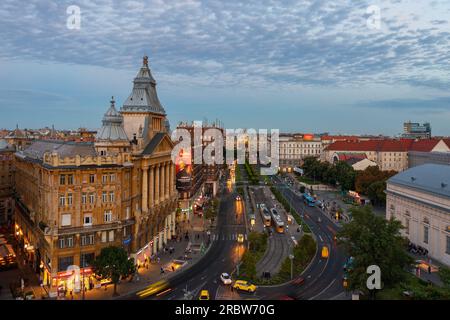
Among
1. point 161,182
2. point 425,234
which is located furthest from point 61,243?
point 425,234

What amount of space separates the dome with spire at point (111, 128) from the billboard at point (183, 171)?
28.4 meters

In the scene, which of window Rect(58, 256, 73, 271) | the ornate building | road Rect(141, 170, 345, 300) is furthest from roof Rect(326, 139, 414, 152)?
window Rect(58, 256, 73, 271)

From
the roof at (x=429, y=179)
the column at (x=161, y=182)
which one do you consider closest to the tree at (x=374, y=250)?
the roof at (x=429, y=179)

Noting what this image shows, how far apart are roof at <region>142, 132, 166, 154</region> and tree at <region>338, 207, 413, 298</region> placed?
3317 cm

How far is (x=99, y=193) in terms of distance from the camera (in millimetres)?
53281

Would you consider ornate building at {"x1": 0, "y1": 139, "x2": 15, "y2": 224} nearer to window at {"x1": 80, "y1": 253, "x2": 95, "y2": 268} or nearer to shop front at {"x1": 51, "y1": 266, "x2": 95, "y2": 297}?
window at {"x1": 80, "y1": 253, "x2": 95, "y2": 268}

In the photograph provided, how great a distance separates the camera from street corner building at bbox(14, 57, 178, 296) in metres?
50.3

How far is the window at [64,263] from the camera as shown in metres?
50.0

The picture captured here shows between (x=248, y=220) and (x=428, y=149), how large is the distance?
110383mm

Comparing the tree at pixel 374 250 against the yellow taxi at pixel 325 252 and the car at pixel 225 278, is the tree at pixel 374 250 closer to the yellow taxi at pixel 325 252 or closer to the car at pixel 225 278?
the car at pixel 225 278

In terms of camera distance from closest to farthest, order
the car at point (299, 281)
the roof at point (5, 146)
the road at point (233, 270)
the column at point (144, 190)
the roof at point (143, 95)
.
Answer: the road at point (233, 270) → the car at point (299, 281) → the column at point (144, 190) → the roof at point (143, 95) → the roof at point (5, 146)

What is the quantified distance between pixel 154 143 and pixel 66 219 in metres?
20.4
